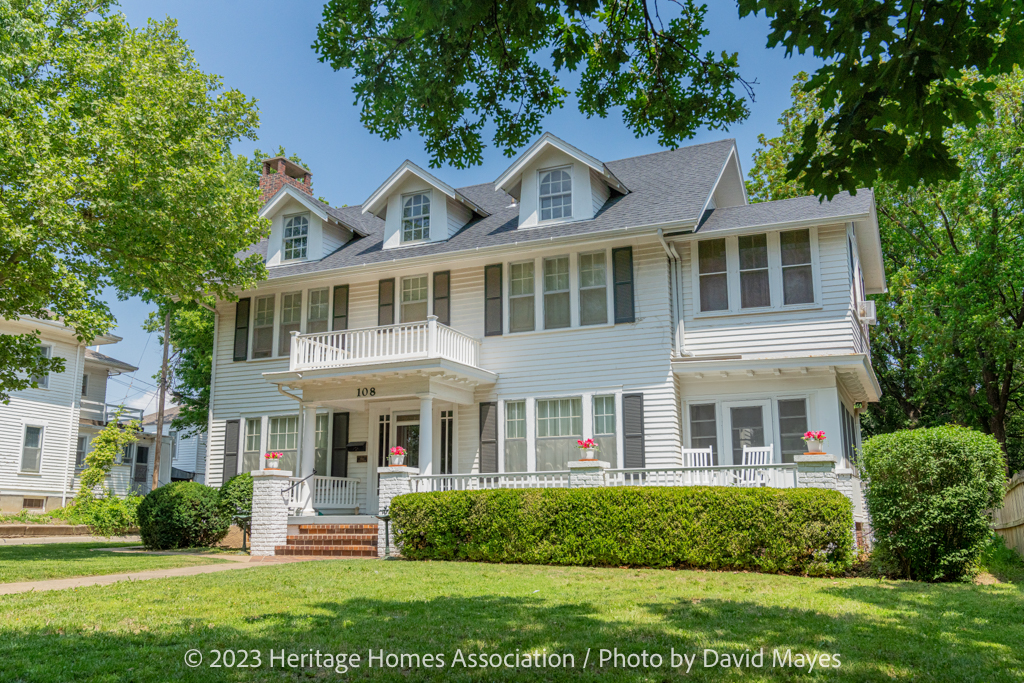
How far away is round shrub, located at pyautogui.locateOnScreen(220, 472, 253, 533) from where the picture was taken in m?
17.6

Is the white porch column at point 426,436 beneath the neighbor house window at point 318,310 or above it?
beneath

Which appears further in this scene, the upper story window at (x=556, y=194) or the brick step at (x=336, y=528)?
the upper story window at (x=556, y=194)

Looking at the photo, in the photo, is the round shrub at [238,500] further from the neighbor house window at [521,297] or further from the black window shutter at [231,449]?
the neighbor house window at [521,297]

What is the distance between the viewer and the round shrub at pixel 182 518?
1703cm

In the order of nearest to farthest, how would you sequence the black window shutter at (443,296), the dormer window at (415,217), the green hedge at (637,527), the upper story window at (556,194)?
the green hedge at (637,527) < the upper story window at (556,194) < the black window shutter at (443,296) < the dormer window at (415,217)

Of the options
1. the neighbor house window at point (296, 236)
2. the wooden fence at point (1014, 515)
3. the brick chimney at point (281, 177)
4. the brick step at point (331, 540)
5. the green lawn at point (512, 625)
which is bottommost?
the green lawn at point (512, 625)

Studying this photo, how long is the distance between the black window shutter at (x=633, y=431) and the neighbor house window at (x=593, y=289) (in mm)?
1918

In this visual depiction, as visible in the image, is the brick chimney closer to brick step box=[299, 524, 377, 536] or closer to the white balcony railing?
the white balcony railing

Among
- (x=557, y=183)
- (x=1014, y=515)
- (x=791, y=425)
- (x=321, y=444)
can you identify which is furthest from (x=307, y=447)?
(x=1014, y=515)

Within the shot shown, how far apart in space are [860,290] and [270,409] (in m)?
14.9

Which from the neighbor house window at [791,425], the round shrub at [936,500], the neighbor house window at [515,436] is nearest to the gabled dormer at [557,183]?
the neighbor house window at [515,436]

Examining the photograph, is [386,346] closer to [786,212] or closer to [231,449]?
[231,449]

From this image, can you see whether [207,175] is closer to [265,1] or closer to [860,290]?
[265,1]

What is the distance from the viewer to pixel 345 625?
6.90m
